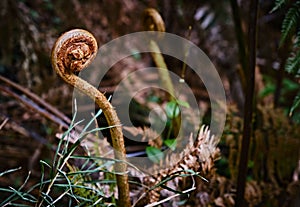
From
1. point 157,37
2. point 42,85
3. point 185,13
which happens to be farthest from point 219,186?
point 185,13

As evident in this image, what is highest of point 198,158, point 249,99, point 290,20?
point 290,20

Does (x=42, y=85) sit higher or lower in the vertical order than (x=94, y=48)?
lower

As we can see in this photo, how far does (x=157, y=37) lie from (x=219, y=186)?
0.43 metres

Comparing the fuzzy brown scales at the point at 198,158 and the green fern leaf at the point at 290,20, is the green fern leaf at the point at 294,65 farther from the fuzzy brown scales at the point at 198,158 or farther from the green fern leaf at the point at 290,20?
the fuzzy brown scales at the point at 198,158

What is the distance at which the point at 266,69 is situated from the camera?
6.48ft

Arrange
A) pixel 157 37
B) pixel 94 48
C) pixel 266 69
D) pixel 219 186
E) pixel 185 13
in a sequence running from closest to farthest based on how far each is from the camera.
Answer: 1. pixel 94 48
2. pixel 219 186
3. pixel 157 37
4. pixel 185 13
5. pixel 266 69

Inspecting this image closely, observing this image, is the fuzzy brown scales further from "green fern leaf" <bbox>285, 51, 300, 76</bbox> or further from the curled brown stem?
"green fern leaf" <bbox>285, 51, 300, 76</bbox>

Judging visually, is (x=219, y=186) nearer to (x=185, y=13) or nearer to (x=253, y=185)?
(x=253, y=185)

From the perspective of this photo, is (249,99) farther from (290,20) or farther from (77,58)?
(77,58)

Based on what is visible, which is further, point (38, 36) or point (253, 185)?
point (38, 36)

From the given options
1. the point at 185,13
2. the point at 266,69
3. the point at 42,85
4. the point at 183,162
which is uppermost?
the point at 185,13

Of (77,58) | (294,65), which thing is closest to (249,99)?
(294,65)

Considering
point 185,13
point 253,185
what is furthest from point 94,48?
point 185,13

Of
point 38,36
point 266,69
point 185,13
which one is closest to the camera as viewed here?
point 38,36
